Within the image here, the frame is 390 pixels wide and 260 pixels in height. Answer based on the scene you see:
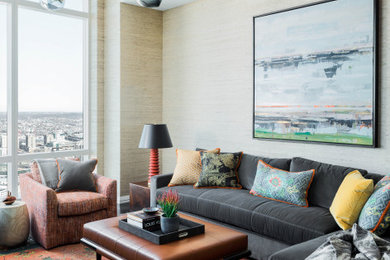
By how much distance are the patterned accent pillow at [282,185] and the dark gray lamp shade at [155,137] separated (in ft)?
4.47

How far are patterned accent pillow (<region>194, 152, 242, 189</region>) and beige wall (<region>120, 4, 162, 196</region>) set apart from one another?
4.90ft

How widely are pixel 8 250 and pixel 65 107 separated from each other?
84.0 inches

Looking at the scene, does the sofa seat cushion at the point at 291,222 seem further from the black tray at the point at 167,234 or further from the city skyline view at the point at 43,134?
the city skyline view at the point at 43,134

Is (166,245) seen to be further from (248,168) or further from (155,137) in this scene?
(155,137)

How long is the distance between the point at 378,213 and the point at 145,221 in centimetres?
159

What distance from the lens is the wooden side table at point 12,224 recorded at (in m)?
3.44

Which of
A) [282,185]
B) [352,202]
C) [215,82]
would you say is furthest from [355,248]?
[215,82]

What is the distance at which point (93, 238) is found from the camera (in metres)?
2.87

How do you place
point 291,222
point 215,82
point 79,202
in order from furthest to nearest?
point 215,82 → point 79,202 → point 291,222

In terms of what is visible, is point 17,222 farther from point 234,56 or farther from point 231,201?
point 234,56

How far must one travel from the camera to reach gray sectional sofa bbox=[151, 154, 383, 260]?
2830 millimetres

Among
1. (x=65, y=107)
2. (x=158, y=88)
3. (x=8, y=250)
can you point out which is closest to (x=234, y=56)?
(x=158, y=88)

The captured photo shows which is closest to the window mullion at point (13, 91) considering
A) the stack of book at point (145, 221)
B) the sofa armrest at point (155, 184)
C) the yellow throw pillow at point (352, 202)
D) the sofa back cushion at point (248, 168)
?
the sofa armrest at point (155, 184)

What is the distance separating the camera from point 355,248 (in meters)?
2.09
